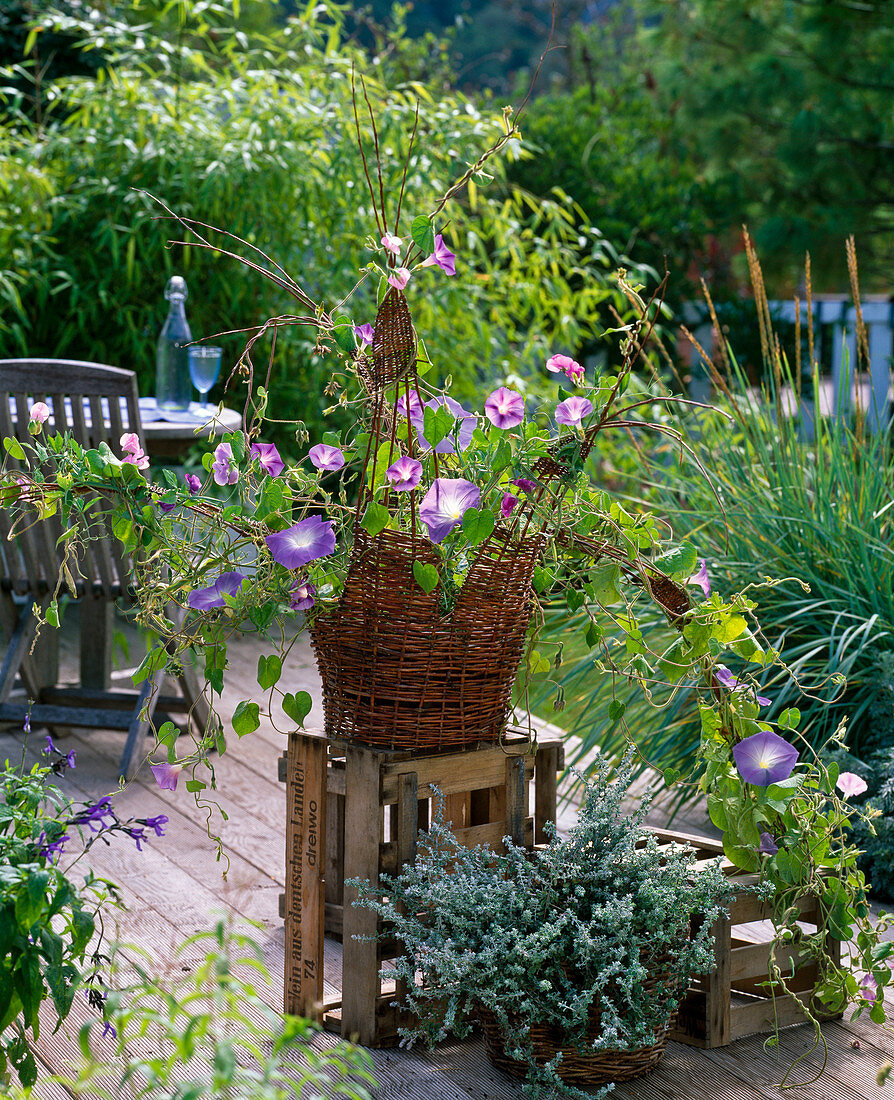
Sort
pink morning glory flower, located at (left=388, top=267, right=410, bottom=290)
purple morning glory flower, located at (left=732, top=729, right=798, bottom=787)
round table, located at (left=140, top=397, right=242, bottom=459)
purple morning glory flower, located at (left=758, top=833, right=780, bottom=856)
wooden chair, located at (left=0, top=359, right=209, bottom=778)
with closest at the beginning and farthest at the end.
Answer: pink morning glory flower, located at (left=388, top=267, right=410, bottom=290) < purple morning glory flower, located at (left=732, top=729, right=798, bottom=787) < purple morning glory flower, located at (left=758, top=833, right=780, bottom=856) < wooden chair, located at (left=0, top=359, right=209, bottom=778) < round table, located at (left=140, top=397, right=242, bottom=459)

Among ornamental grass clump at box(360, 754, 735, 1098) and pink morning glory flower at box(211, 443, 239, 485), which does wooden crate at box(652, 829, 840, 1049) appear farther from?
pink morning glory flower at box(211, 443, 239, 485)

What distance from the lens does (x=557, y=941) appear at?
1.70 metres

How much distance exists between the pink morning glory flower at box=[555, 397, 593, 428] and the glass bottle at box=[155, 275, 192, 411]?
1.95 meters

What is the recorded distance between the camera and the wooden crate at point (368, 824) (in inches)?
69.9

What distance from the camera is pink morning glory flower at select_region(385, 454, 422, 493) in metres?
1.60

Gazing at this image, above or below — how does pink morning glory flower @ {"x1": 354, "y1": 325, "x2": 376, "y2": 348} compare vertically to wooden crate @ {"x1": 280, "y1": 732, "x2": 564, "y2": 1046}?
above

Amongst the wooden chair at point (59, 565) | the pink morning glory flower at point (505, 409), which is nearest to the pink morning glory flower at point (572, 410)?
the pink morning glory flower at point (505, 409)

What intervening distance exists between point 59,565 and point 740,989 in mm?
1639

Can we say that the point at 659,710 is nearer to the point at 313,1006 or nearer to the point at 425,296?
the point at 313,1006

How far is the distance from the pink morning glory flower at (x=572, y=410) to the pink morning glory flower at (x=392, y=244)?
1.01 feet

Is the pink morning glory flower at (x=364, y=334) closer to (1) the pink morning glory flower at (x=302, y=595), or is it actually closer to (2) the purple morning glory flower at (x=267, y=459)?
(2) the purple morning glory flower at (x=267, y=459)

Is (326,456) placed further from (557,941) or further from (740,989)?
(740,989)

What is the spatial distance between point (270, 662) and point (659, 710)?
1311mm

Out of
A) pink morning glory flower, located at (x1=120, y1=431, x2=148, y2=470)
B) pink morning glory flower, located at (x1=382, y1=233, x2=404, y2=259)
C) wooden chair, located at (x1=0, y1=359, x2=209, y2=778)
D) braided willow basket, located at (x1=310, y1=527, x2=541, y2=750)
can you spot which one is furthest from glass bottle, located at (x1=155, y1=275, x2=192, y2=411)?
pink morning glory flower, located at (x1=382, y1=233, x2=404, y2=259)
